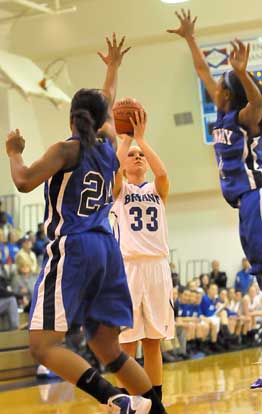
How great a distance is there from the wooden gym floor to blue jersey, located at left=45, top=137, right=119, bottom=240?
1.76 m

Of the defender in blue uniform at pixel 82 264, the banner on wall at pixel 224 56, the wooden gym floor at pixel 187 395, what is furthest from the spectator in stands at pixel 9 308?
the defender in blue uniform at pixel 82 264

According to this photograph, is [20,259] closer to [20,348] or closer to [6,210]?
[20,348]

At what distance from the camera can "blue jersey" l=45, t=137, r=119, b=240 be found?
4.35 metres

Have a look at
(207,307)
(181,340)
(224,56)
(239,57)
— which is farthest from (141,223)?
(224,56)

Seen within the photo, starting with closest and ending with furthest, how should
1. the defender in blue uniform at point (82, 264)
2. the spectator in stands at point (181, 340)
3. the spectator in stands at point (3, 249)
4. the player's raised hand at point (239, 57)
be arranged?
the defender in blue uniform at point (82, 264)
the player's raised hand at point (239, 57)
the spectator in stands at point (181, 340)
the spectator in stands at point (3, 249)

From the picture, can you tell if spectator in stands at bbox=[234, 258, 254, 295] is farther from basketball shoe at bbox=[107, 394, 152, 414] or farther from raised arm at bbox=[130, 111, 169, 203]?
basketball shoe at bbox=[107, 394, 152, 414]

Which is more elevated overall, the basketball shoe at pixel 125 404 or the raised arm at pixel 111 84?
the raised arm at pixel 111 84

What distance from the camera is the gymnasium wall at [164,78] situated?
1622 centimetres

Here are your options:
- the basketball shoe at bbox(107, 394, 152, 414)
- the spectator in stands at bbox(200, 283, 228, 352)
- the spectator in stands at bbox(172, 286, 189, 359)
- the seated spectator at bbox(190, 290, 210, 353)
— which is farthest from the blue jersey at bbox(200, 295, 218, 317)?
the basketball shoe at bbox(107, 394, 152, 414)

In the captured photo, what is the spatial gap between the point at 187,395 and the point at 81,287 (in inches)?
111

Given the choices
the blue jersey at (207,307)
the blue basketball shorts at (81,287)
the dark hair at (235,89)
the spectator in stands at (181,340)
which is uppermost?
the dark hair at (235,89)

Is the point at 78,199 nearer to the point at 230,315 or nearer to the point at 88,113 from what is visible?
the point at 88,113

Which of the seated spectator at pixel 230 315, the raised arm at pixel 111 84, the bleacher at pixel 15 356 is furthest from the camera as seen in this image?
the seated spectator at pixel 230 315

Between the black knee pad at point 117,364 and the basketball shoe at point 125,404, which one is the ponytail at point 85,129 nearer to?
the black knee pad at point 117,364
